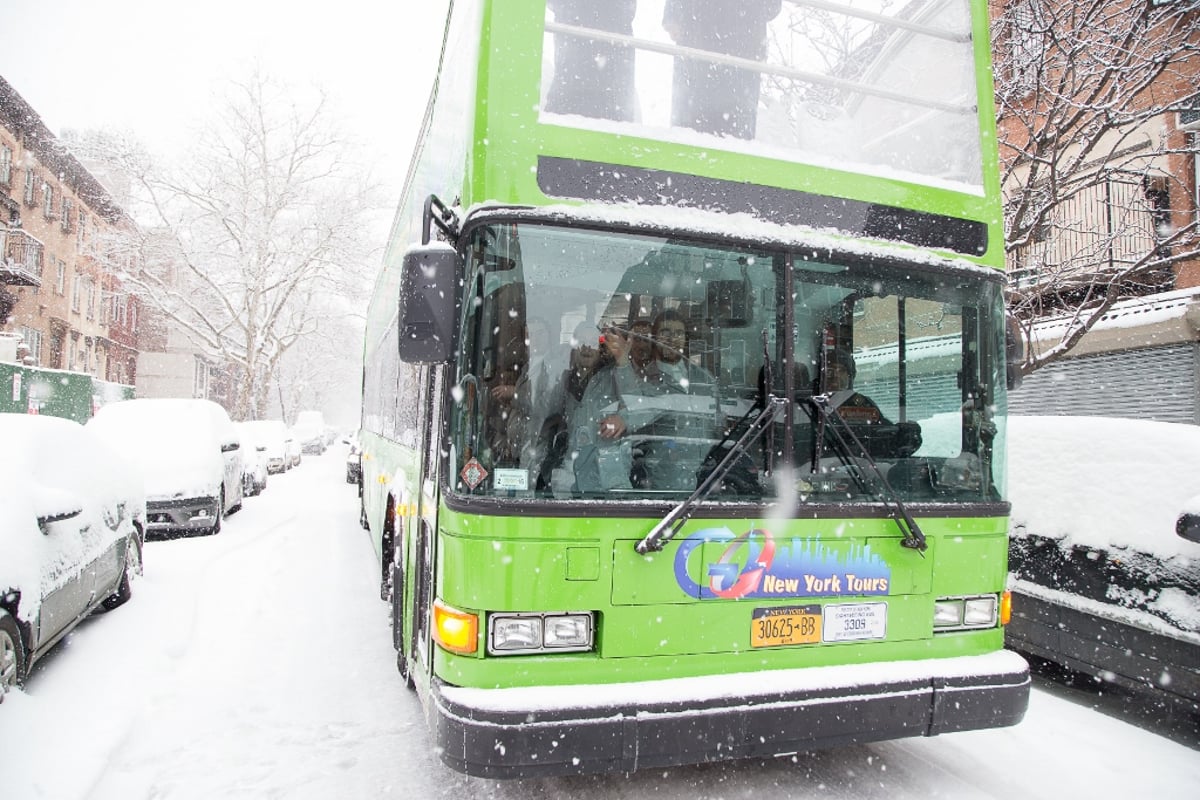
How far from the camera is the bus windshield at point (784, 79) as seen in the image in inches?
133

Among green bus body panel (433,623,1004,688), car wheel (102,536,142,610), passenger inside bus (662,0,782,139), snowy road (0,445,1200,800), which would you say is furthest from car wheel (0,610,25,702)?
passenger inside bus (662,0,782,139)

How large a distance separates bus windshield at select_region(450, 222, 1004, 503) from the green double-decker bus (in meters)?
0.01

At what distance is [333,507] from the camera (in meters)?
15.6

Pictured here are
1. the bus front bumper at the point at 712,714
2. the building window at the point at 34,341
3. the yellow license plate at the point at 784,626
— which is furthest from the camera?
the building window at the point at 34,341

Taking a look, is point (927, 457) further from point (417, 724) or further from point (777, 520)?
point (417, 724)

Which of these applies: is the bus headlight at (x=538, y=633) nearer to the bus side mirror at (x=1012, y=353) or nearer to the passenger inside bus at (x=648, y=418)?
the passenger inside bus at (x=648, y=418)

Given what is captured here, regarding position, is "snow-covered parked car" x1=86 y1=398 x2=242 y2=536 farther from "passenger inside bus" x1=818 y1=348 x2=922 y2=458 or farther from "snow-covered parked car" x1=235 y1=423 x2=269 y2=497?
"passenger inside bus" x1=818 y1=348 x2=922 y2=458

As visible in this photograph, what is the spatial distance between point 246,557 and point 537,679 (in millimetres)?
7443

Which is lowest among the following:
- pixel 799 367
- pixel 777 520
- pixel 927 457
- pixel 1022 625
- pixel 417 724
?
pixel 417 724

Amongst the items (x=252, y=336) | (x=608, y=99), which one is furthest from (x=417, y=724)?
(x=252, y=336)

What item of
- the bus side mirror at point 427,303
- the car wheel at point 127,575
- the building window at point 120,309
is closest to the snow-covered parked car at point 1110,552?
the bus side mirror at point 427,303

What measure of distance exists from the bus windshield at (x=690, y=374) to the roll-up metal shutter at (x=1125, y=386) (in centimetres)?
773

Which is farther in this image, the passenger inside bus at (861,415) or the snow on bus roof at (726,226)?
the passenger inside bus at (861,415)

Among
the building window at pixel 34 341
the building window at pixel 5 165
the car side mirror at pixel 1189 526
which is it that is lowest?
the car side mirror at pixel 1189 526
